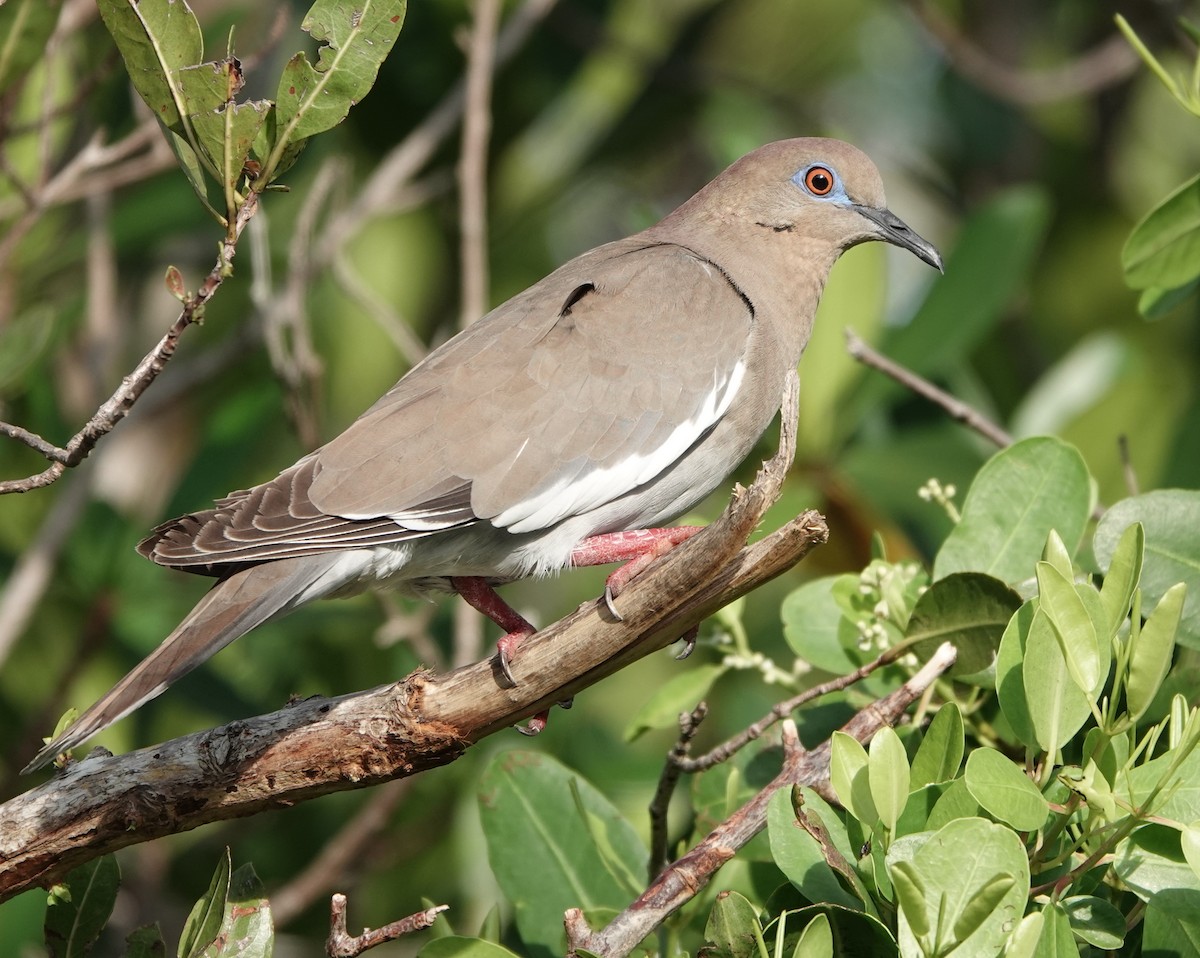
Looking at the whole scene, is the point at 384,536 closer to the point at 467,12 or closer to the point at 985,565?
the point at 985,565

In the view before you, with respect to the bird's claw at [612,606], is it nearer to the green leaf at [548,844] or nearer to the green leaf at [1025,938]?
the green leaf at [548,844]

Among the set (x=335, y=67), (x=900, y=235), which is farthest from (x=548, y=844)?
(x=900, y=235)

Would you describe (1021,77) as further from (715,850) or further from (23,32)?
(715,850)

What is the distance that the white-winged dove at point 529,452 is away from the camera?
3268 millimetres

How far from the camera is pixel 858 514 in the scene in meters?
4.55

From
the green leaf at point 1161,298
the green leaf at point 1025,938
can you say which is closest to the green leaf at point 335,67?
the green leaf at point 1025,938

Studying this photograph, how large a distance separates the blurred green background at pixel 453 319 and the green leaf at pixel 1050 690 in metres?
1.76

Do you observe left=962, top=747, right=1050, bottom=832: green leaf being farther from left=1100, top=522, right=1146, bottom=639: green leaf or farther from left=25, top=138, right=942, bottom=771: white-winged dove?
left=25, top=138, right=942, bottom=771: white-winged dove

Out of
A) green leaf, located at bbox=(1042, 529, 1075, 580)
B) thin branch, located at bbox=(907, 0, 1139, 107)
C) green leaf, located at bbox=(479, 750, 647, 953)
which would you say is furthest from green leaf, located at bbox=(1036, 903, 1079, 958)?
thin branch, located at bbox=(907, 0, 1139, 107)

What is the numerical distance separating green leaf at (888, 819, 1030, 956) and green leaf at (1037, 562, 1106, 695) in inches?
12.8

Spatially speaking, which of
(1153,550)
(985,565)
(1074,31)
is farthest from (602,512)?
(1074,31)

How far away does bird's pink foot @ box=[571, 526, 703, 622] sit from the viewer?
3279 mm

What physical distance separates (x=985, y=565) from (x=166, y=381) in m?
3.12

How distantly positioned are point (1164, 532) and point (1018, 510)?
33 cm
